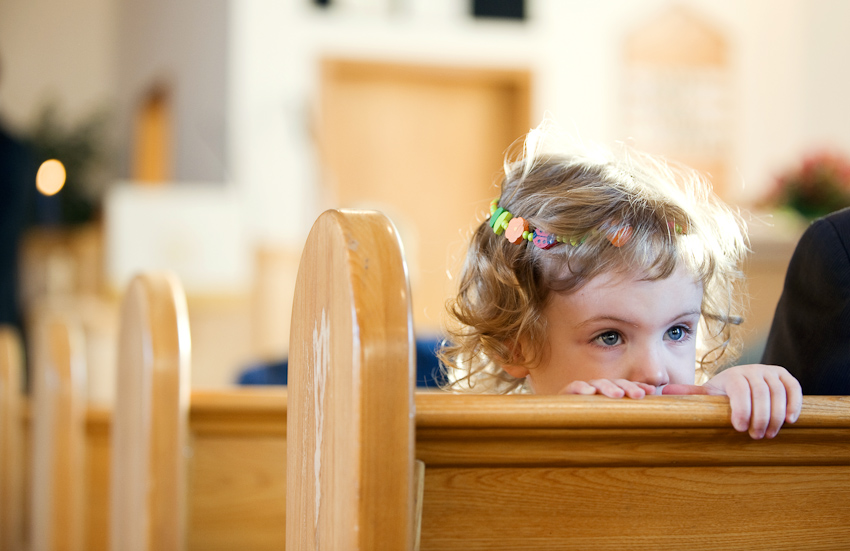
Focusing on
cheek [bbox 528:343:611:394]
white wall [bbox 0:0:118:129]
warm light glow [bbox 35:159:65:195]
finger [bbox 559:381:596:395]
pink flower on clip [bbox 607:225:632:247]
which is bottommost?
warm light glow [bbox 35:159:65:195]

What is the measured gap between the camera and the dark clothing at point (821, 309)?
32.0 inches

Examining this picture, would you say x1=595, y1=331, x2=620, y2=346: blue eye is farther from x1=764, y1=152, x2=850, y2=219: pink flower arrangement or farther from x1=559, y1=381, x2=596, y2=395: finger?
x1=764, y1=152, x2=850, y2=219: pink flower arrangement

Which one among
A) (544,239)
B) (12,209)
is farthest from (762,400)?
(12,209)

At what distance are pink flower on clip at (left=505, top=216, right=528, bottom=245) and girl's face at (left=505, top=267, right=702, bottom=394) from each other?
8 centimetres

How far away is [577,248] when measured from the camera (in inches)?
37.6

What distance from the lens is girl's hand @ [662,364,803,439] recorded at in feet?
2.20

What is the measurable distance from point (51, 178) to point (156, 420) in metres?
4.97

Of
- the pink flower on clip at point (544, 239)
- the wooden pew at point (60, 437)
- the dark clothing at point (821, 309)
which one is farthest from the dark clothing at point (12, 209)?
the dark clothing at point (821, 309)

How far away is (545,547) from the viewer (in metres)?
0.66

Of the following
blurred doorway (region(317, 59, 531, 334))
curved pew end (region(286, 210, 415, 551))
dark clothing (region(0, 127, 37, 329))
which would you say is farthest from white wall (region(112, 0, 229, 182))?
curved pew end (region(286, 210, 415, 551))

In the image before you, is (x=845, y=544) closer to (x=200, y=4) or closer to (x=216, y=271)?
(x=216, y=271)

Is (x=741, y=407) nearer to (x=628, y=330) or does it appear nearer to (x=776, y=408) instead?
(x=776, y=408)

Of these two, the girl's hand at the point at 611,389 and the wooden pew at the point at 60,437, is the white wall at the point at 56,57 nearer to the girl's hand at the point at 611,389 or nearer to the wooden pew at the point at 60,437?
the wooden pew at the point at 60,437

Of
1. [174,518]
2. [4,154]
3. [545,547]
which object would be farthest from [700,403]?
[4,154]
